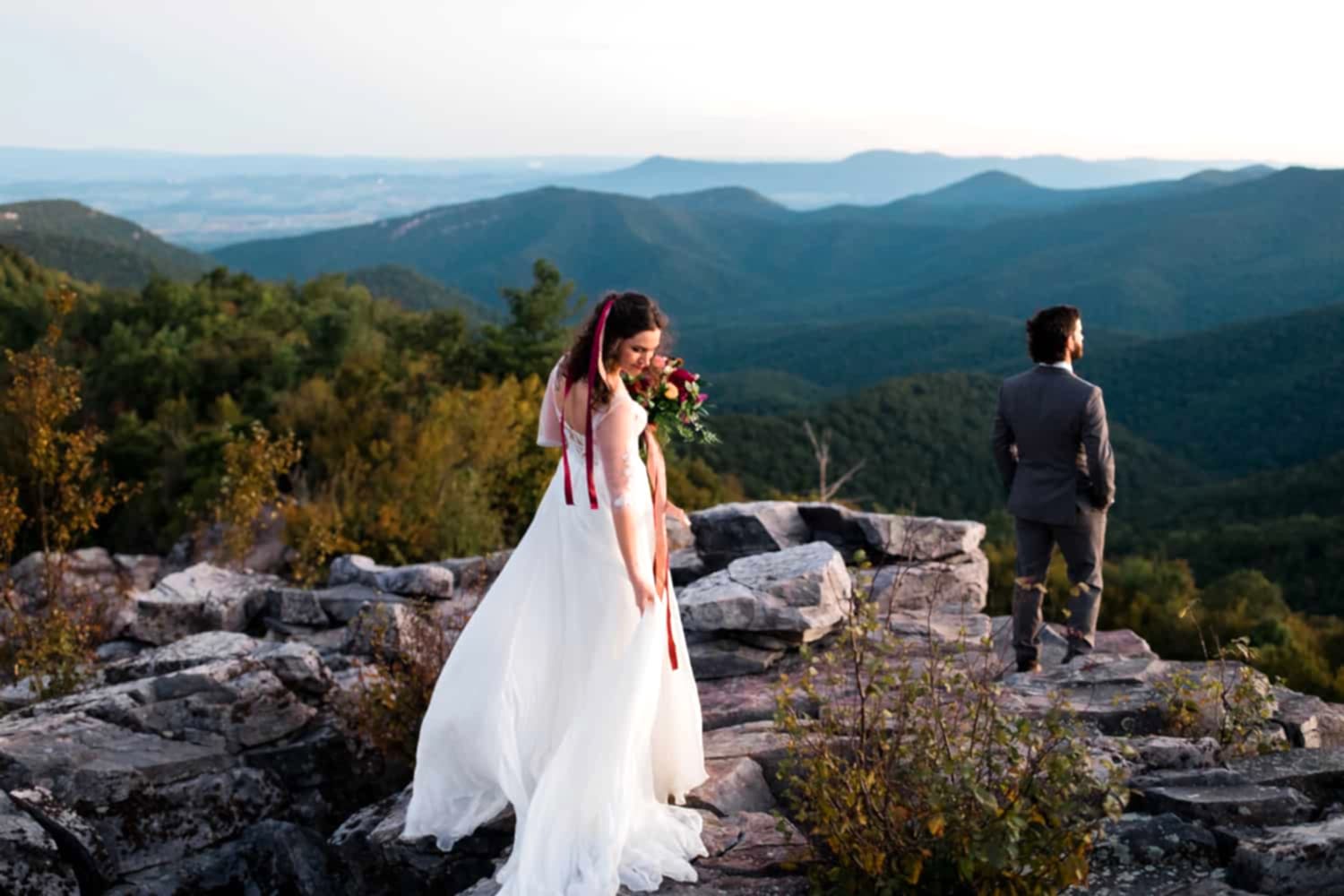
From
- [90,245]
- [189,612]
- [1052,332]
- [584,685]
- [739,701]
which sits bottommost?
[189,612]

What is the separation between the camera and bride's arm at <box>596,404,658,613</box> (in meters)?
4.59

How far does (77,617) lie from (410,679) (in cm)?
335

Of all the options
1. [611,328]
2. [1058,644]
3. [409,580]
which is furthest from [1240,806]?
[409,580]

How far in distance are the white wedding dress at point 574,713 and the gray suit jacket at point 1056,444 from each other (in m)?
2.75

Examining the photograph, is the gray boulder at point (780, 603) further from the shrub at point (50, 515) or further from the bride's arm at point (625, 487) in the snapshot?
the shrub at point (50, 515)

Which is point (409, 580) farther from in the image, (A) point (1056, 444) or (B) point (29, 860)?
(A) point (1056, 444)

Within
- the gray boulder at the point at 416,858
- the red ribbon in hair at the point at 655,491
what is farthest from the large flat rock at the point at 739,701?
the gray boulder at the point at 416,858

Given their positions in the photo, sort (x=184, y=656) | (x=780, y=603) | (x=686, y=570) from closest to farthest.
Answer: (x=780, y=603), (x=184, y=656), (x=686, y=570)

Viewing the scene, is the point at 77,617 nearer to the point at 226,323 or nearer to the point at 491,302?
the point at 226,323

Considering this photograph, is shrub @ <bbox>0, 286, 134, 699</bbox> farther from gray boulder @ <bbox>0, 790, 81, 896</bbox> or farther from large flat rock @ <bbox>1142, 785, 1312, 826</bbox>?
large flat rock @ <bbox>1142, 785, 1312, 826</bbox>

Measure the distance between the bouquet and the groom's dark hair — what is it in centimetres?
249

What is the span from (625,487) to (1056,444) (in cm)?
313

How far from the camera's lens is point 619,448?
4.59m

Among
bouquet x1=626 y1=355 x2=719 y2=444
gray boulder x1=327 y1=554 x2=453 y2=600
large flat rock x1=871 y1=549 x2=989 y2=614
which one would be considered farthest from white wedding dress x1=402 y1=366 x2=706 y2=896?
gray boulder x1=327 y1=554 x2=453 y2=600
